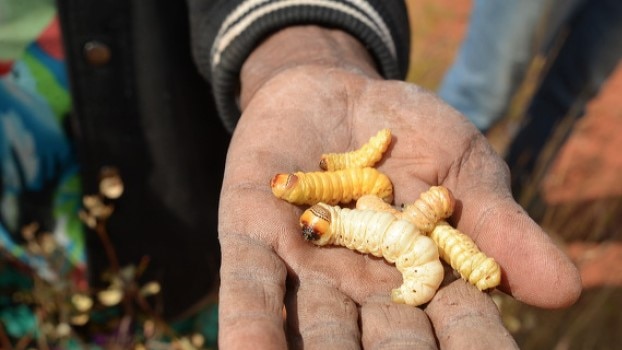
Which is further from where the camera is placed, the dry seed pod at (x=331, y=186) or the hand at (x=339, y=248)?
the dry seed pod at (x=331, y=186)

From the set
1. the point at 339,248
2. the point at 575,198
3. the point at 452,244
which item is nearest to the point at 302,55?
the point at 339,248

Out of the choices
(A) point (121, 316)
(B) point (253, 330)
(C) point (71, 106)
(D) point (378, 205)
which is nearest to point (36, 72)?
(C) point (71, 106)

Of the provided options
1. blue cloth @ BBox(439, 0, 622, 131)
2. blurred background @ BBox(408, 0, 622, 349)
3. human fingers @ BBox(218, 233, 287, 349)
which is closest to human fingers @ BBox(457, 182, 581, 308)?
human fingers @ BBox(218, 233, 287, 349)

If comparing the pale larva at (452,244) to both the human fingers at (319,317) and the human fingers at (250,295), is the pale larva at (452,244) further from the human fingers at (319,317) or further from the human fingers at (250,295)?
the human fingers at (250,295)

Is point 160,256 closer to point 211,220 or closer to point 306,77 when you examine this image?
point 211,220

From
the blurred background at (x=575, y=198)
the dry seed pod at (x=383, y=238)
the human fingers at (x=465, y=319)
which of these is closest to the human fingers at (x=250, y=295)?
the dry seed pod at (x=383, y=238)

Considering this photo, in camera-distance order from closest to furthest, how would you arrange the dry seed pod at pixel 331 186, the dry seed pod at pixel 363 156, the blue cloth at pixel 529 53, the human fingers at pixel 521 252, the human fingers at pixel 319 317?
the human fingers at pixel 319 317 < the human fingers at pixel 521 252 < the dry seed pod at pixel 331 186 < the dry seed pod at pixel 363 156 < the blue cloth at pixel 529 53

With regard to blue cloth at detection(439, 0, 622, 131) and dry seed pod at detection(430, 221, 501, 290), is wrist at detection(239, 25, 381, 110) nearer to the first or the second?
dry seed pod at detection(430, 221, 501, 290)
